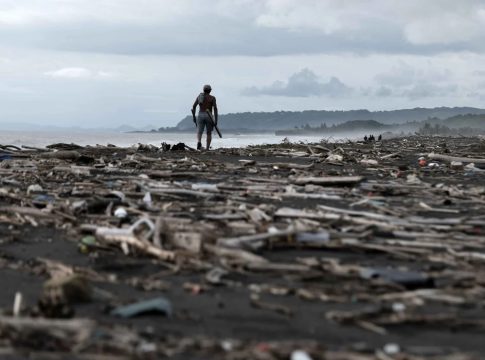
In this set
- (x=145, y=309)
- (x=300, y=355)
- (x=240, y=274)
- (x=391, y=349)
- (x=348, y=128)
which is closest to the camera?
(x=300, y=355)

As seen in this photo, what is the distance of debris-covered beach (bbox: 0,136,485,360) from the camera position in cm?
319

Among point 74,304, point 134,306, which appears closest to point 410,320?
point 134,306

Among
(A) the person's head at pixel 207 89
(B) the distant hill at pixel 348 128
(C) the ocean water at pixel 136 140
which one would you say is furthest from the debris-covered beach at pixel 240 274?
(B) the distant hill at pixel 348 128

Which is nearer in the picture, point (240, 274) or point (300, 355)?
point (300, 355)

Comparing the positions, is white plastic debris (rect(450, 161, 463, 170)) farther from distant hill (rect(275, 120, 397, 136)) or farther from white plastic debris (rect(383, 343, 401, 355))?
distant hill (rect(275, 120, 397, 136))

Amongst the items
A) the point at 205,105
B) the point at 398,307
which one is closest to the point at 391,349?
the point at 398,307

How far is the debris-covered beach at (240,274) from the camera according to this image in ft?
10.5

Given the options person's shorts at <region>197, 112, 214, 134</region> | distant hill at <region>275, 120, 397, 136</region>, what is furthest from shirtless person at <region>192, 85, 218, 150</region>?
distant hill at <region>275, 120, 397, 136</region>

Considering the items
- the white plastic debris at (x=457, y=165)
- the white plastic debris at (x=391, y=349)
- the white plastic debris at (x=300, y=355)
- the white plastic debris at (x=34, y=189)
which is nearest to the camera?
the white plastic debris at (x=300, y=355)

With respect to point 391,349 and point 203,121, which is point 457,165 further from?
point 391,349

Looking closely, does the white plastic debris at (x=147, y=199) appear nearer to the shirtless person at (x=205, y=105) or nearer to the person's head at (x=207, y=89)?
the shirtless person at (x=205, y=105)

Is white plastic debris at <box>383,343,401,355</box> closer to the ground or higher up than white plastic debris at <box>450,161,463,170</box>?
closer to the ground

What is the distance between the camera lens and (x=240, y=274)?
14.7 ft

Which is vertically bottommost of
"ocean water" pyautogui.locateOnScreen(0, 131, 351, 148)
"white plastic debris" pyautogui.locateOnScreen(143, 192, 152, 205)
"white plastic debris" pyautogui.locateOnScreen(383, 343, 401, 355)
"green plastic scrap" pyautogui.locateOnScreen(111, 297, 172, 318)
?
"white plastic debris" pyautogui.locateOnScreen(383, 343, 401, 355)
